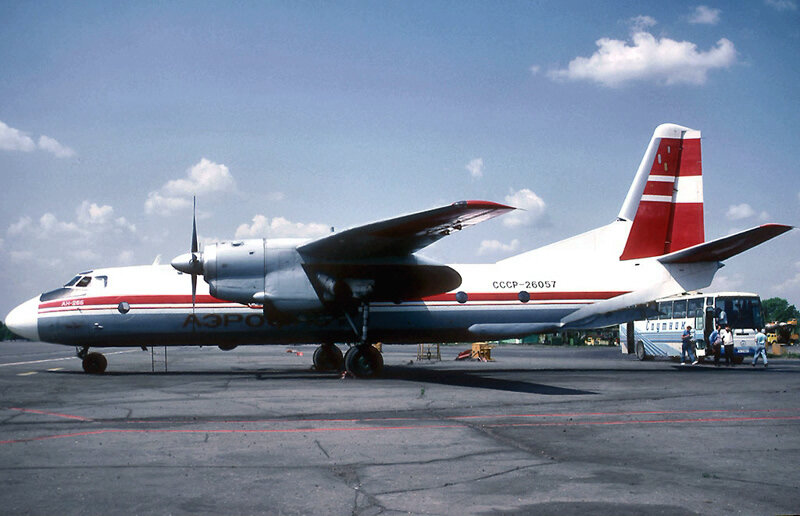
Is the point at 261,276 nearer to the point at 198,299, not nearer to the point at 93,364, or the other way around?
the point at 198,299

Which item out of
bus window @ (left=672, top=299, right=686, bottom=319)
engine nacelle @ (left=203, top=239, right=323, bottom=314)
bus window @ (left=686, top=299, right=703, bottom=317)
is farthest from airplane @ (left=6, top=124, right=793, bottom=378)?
bus window @ (left=672, top=299, right=686, bottom=319)

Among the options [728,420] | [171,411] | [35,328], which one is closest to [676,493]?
[728,420]

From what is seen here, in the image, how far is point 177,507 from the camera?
5648mm

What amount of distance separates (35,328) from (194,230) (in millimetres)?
6650

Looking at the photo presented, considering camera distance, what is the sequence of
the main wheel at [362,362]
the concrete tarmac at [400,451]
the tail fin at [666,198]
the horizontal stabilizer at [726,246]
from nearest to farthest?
the concrete tarmac at [400,451]
the horizontal stabilizer at [726,246]
the main wheel at [362,362]
the tail fin at [666,198]

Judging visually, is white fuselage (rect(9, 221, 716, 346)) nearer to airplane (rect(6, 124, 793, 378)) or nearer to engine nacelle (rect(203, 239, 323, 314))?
airplane (rect(6, 124, 793, 378))

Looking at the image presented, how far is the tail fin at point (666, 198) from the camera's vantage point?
2208cm

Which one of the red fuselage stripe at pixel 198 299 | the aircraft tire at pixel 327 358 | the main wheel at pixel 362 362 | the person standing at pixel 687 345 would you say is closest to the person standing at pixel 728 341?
the person standing at pixel 687 345

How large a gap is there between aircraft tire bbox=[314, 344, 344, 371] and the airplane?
240 cm

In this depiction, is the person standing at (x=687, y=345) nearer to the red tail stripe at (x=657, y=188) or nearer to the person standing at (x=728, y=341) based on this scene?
the person standing at (x=728, y=341)

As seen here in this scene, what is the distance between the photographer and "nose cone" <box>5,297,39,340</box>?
69.4 feet

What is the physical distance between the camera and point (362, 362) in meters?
19.7

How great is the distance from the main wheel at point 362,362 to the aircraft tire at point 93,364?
8.49m

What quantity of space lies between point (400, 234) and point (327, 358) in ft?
26.3
